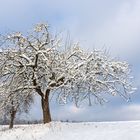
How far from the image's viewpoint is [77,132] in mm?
27672

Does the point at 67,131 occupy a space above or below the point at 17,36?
below

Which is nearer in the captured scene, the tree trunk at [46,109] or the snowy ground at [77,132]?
the snowy ground at [77,132]

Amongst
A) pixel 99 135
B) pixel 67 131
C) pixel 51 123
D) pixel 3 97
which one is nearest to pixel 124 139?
pixel 99 135

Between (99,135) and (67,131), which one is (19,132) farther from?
(99,135)

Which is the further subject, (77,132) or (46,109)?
→ (46,109)

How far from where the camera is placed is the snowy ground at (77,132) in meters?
23.6

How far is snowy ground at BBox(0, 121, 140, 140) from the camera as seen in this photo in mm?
23583

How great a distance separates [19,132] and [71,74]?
581cm

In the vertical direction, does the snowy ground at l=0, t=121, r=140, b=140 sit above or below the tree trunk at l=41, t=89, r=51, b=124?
below

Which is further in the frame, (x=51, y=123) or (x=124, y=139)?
(x=51, y=123)

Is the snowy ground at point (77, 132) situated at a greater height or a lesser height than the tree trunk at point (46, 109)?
lesser

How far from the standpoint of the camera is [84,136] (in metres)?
25.8

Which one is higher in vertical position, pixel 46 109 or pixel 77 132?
pixel 46 109

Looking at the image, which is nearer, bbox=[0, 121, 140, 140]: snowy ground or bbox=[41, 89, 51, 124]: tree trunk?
bbox=[0, 121, 140, 140]: snowy ground
